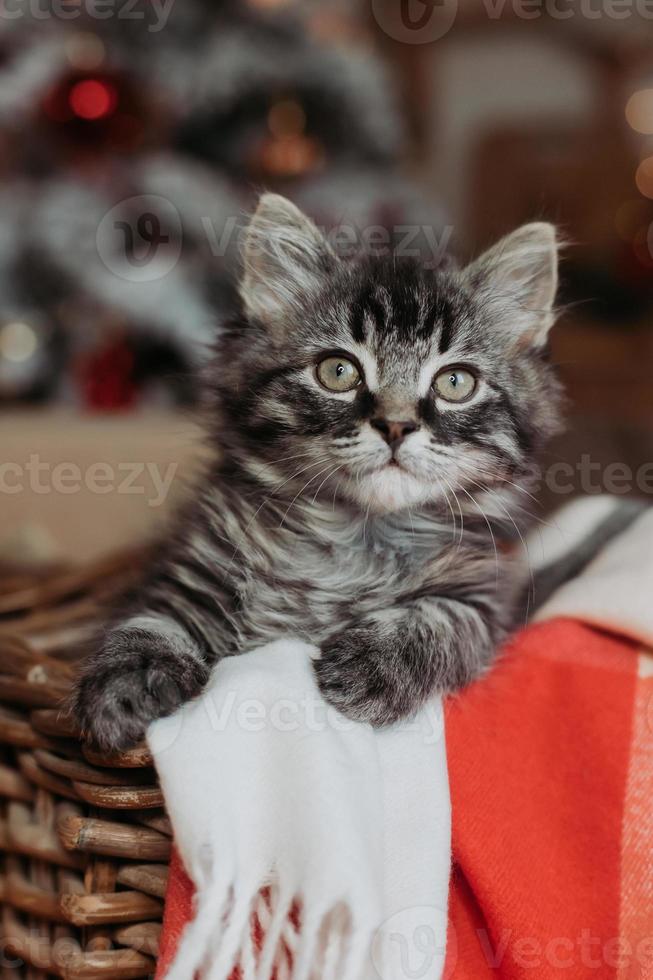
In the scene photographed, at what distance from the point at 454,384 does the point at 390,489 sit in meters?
0.17

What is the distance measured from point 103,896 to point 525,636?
0.65 meters

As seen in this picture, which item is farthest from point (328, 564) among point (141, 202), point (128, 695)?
point (141, 202)

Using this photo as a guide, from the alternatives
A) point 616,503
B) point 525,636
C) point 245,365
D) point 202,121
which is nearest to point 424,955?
point 525,636

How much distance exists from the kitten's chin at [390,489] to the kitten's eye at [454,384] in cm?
13

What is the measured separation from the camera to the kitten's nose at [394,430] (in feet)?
3.68

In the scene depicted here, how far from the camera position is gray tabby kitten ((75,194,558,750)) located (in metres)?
1.15

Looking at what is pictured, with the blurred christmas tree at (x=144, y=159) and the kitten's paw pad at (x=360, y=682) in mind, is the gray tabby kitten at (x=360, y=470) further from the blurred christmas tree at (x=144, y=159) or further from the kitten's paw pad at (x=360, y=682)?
the blurred christmas tree at (x=144, y=159)

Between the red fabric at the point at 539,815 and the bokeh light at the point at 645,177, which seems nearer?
the red fabric at the point at 539,815

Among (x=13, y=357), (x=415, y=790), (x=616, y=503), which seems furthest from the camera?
(x=13, y=357)

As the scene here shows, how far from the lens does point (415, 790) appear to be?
3.38 feet

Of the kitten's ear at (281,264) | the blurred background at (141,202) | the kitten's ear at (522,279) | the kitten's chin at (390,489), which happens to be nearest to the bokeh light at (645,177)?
the blurred background at (141,202)

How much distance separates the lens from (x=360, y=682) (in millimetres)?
1073

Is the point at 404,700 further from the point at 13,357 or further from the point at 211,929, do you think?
the point at 13,357

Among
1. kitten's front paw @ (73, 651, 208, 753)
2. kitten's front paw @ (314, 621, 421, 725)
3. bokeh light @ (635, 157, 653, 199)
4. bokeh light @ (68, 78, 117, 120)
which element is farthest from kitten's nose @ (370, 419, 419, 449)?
bokeh light @ (635, 157, 653, 199)
